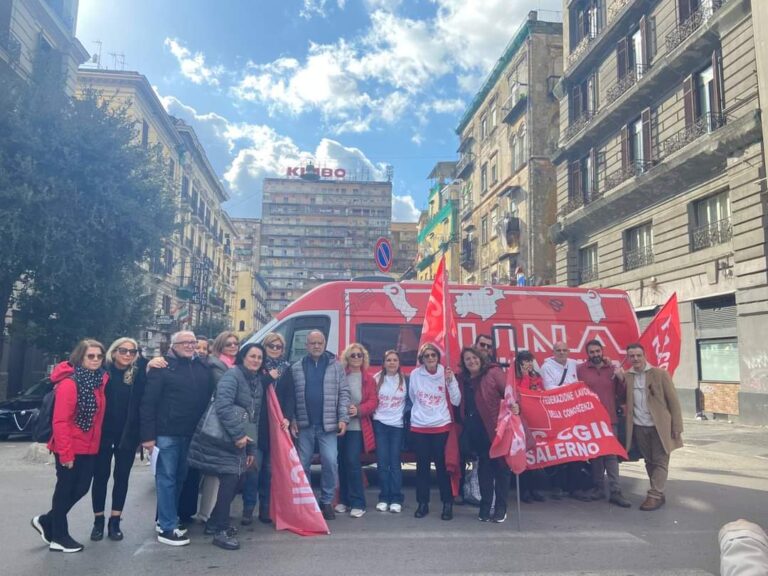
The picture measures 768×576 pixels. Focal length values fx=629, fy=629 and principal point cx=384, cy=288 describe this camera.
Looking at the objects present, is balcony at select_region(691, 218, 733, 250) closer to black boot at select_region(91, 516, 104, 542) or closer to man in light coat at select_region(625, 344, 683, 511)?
man in light coat at select_region(625, 344, 683, 511)

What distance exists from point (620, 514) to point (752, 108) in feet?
41.8

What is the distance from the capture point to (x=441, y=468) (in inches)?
262

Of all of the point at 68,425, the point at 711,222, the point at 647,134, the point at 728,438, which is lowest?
the point at 728,438

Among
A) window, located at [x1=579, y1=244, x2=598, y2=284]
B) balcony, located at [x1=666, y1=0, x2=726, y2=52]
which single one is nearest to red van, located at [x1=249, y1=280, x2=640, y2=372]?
balcony, located at [x1=666, y1=0, x2=726, y2=52]

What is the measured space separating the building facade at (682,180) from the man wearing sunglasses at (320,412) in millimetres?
12736

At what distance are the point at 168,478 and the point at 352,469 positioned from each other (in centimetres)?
198

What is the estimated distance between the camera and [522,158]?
32.0 meters

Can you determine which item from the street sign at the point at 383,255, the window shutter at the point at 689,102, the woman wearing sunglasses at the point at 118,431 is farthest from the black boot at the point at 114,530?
the window shutter at the point at 689,102

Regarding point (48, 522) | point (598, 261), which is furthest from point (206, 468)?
point (598, 261)

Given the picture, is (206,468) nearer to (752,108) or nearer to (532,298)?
(532,298)

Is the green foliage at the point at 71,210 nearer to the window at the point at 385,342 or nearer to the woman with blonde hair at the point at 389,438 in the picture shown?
the window at the point at 385,342

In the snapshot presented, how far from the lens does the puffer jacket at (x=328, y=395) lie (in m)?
6.51

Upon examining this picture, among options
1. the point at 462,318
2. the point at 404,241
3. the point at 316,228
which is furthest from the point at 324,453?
the point at 316,228

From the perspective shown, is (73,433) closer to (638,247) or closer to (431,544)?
(431,544)
